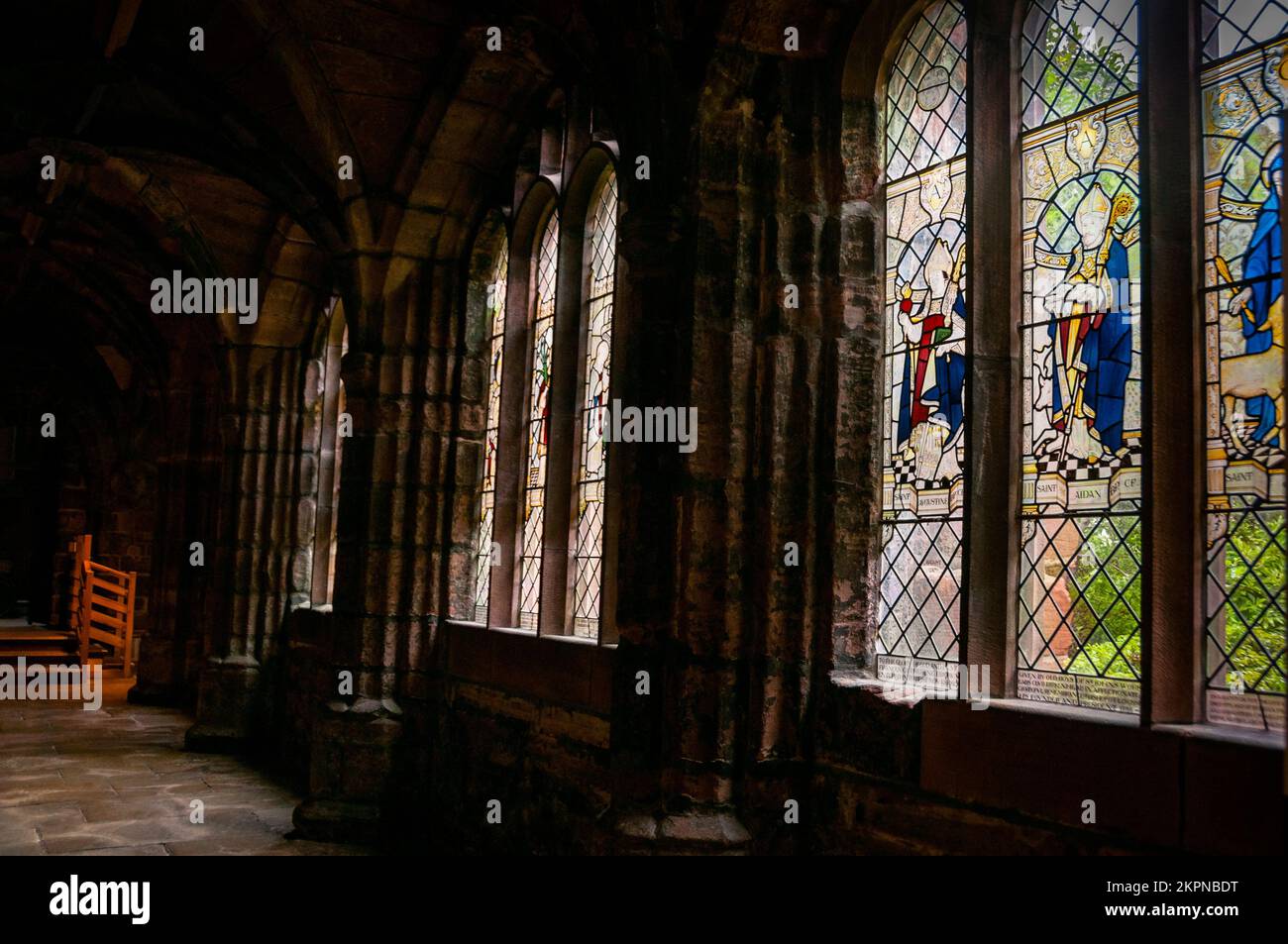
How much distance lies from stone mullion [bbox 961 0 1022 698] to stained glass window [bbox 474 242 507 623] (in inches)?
153

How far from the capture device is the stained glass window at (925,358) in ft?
12.7

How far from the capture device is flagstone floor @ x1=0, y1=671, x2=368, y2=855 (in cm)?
646

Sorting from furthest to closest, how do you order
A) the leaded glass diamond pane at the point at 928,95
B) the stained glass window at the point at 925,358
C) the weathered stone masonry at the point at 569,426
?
the leaded glass diamond pane at the point at 928,95 → the stained glass window at the point at 925,358 → the weathered stone masonry at the point at 569,426

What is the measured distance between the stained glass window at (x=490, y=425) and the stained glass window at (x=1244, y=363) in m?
4.71

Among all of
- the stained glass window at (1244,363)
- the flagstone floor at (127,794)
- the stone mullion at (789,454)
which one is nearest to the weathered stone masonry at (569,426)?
the stone mullion at (789,454)

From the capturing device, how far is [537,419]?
6.84 meters

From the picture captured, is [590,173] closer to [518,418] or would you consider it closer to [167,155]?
[518,418]

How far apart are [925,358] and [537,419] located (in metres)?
3.22

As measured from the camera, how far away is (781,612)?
13.6 ft

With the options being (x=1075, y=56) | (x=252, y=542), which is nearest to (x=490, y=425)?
(x=252, y=542)

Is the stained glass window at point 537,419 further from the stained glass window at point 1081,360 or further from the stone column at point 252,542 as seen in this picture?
the stone column at point 252,542

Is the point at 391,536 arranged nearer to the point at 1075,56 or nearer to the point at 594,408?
the point at 594,408

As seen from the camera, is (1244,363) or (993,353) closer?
(1244,363)

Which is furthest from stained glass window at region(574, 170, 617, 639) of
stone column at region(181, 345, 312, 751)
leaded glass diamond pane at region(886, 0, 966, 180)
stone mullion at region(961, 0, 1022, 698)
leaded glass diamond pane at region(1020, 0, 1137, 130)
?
stone column at region(181, 345, 312, 751)
